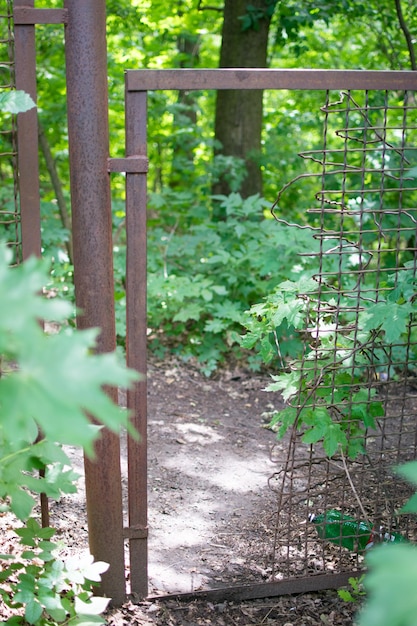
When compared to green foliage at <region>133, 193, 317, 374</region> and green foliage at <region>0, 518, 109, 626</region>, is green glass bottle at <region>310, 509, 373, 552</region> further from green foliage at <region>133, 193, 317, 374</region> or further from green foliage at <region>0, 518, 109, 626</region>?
green foliage at <region>133, 193, 317, 374</region>

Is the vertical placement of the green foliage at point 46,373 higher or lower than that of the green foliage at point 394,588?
higher

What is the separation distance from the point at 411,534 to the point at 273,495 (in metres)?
0.79

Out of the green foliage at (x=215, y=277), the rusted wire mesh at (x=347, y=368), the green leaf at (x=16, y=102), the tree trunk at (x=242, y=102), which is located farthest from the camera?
the tree trunk at (x=242, y=102)

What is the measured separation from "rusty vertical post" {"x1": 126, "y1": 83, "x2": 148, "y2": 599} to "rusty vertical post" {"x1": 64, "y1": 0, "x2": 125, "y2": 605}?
62mm

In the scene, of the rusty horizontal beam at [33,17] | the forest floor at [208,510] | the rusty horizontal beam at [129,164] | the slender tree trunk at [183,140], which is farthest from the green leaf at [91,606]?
the slender tree trunk at [183,140]

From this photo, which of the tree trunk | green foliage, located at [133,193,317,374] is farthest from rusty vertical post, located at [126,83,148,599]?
the tree trunk

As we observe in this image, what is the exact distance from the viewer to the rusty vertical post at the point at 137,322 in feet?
7.75

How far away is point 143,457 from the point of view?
101 inches

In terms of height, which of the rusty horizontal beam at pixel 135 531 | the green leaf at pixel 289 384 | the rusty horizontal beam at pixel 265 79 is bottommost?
the rusty horizontal beam at pixel 135 531

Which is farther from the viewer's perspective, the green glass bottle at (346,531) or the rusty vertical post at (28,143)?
the green glass bottle at (346,531)

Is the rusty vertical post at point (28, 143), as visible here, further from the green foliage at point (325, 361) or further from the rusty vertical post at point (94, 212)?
the green foliage at point (325, 361)

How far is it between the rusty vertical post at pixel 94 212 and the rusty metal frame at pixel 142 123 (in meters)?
0.07

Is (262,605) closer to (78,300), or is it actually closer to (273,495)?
(273,495)

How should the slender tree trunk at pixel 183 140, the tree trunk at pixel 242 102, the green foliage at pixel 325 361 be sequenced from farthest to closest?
1. the slender tree trunk at pixel 183 140
2. the tree trunk at pixel 242 102
3. the green foliage at pixel 325 361
